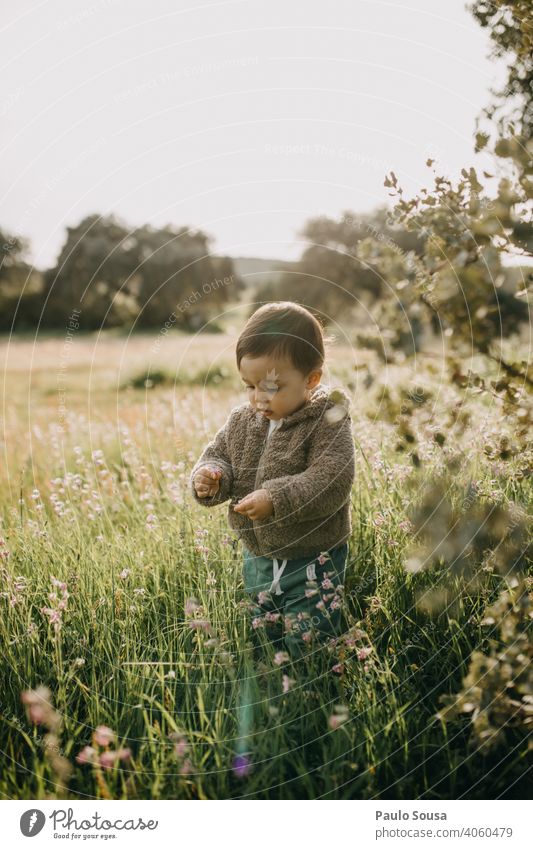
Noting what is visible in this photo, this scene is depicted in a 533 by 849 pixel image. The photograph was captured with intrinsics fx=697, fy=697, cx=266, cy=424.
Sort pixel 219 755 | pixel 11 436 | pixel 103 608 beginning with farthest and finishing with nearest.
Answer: pixel 11 436 → pixel 103 608 → pixel 219 755

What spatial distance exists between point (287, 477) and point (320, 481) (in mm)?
104

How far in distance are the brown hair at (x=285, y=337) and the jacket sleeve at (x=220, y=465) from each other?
0.39m

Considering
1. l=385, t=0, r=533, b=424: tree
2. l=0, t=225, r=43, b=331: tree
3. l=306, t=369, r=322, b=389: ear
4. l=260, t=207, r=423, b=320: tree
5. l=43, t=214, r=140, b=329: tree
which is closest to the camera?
l=385, t=0, r=533, b=424: tree

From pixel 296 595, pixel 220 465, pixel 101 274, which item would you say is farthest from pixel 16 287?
pixel 296 595

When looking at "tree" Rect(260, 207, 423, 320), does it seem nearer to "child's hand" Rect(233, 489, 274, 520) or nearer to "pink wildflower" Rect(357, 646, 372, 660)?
"child's hand" Rect(233, 489, 274, 520)

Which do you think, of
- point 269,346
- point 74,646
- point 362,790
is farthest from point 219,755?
point 269,346

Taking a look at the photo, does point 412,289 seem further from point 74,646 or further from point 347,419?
point 74,646

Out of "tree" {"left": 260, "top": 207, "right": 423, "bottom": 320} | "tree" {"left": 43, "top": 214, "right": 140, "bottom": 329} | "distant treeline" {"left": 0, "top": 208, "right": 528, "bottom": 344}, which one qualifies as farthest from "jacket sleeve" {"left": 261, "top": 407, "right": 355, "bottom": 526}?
"tree" {"left": 43, "top": 214, "right": 140, "bottom": 329}

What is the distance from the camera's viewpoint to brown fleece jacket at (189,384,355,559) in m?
2.16

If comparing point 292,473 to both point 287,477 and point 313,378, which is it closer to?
point 287,477

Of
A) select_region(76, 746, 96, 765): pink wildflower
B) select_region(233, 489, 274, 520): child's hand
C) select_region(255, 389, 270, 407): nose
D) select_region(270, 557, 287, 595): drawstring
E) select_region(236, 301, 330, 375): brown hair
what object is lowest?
select_region(76, 746, 96, 765): pink wildflower

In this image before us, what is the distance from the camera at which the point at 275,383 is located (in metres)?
2.21
